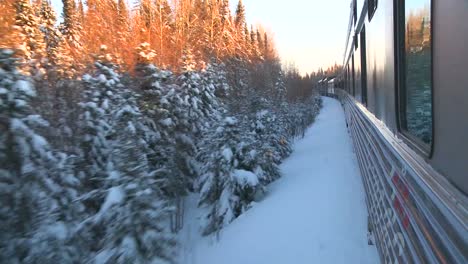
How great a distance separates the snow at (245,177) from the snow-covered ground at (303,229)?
1.81 feet

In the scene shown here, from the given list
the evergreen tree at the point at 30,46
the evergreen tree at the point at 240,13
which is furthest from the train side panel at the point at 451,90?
the evergreen tree at the point at 240,13

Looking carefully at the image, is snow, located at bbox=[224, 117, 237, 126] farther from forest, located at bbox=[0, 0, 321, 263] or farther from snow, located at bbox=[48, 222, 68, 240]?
snow, located at bbox=[48, 222, 68, 240]

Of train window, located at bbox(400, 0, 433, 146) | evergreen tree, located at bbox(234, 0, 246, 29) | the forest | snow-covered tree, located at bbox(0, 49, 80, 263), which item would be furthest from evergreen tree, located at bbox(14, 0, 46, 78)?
evergreen tree, located at bbox(234, 0, 246, 29)

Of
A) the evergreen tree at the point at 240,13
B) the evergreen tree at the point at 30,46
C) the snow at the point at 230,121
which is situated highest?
the evergreen tree at the point at 240,13

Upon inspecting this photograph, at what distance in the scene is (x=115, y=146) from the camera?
3611 mm

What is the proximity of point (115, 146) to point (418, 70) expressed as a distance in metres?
2.39

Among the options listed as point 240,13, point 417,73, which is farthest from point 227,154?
point 240,13

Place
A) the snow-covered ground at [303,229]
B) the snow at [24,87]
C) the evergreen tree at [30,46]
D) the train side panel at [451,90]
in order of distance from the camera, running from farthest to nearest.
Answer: the snow-covered ground at [303,229] < the evergreen tree at [30,46] < the snow at [24,87] < the train side panel at [451,90]

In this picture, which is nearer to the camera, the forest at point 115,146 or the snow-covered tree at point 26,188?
the snow-covered tree at point 26,188

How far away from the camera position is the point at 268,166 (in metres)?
10.4

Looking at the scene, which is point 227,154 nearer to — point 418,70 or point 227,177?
point 227,177

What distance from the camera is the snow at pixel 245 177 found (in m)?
9.23

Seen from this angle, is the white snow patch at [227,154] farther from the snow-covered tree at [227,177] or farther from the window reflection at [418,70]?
the window reflection at [418,70]

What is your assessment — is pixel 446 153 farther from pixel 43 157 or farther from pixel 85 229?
pixel 43 157
